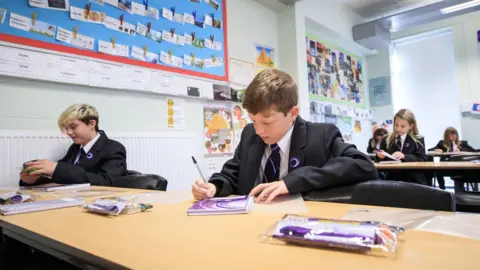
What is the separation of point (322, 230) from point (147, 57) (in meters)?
2.44

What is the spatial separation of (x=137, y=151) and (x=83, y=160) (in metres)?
0.61

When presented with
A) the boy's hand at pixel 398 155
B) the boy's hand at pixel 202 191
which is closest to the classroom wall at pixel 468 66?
the boy's hand at pixel 398 155

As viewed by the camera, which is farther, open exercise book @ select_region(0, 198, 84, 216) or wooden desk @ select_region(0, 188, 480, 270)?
open exercise book @ select_region(0, 198, 84, 216)

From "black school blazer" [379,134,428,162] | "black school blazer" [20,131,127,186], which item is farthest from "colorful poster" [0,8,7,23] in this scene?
"black school blazer" [379,134,428,162]

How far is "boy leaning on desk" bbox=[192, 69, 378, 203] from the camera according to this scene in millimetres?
1019

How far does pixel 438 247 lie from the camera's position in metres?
0.45

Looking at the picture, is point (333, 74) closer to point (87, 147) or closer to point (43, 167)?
point (87, 147)

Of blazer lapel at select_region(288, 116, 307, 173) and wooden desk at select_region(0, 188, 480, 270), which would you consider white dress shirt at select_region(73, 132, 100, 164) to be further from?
blazer lapel at select_region(288, 116, 307, 173)

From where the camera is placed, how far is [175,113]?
2.88 metres

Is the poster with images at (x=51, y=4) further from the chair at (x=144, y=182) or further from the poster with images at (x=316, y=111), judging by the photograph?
the poster with images at (x=316, y=111)

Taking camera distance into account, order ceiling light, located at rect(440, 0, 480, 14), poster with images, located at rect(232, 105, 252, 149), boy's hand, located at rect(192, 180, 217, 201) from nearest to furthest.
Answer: boy's hand, located at rect(192, 180, 217, 201) < poster with images, located at rect(232, 105, 252, 149) < ceiling light, located at rect(440, 0, 480, 14)

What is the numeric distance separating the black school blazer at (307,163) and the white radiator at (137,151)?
4.50 ft

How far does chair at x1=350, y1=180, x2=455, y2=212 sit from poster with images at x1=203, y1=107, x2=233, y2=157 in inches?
92.0

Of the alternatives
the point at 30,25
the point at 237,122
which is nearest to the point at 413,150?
the point at 237,122
